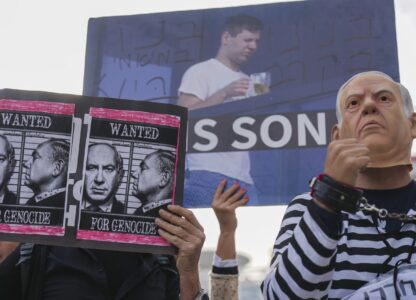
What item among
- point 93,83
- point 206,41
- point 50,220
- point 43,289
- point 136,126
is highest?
point 206,41

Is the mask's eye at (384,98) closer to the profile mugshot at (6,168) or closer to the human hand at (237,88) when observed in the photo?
the profile mugshot at (6,168)

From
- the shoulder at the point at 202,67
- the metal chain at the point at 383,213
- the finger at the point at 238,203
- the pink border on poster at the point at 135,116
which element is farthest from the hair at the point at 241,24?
the metal chain at the point at 383,213

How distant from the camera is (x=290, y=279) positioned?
169 cm

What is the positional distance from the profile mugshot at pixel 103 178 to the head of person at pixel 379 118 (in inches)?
25.5

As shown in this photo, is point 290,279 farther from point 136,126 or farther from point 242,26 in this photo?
point 242,26

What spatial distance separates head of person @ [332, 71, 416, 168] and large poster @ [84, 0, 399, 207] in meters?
1.66

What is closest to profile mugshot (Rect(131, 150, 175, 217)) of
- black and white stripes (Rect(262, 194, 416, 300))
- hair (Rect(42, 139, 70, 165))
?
hair (Rect(42, 139, 70, 165))

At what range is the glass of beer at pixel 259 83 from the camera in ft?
13.4

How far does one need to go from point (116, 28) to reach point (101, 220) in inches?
88.8

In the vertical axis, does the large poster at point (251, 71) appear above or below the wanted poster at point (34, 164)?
above

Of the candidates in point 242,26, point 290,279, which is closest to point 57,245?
point 290,279

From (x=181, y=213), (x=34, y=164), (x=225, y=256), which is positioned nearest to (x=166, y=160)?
(x=181, y=213)

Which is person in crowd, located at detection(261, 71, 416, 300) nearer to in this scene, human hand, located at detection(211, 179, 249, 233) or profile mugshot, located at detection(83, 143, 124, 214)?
profile mugshot, located at detection(83, 143, 124, 214)

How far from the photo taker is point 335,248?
166 cm
